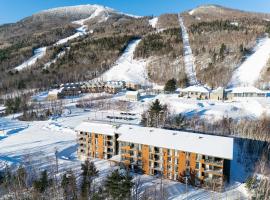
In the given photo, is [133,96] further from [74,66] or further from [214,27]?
[214,27]

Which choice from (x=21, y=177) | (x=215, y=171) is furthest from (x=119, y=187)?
(x=21, y=177)

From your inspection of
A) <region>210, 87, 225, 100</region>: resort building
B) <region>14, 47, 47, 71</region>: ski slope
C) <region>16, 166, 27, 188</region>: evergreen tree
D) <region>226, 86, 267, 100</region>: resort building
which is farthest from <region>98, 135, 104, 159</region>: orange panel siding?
<region>14, 47, 47, 71</region>: ski slope

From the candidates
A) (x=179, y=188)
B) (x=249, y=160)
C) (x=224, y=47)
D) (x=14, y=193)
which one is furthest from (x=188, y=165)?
(x=224, y=47)

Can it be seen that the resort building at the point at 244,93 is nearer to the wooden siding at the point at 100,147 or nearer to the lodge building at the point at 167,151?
the lodge building at the point at 167,151

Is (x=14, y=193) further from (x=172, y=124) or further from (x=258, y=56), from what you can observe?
(x=258, y=56)

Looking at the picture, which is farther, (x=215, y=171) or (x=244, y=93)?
(x=244, y=93)

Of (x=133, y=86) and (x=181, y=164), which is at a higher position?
(x=133, y=86)

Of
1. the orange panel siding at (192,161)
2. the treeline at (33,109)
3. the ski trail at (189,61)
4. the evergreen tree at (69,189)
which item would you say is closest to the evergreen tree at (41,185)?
the evergreen tree at (69,189)

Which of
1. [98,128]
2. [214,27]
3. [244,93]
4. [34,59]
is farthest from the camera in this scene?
[34,59]
